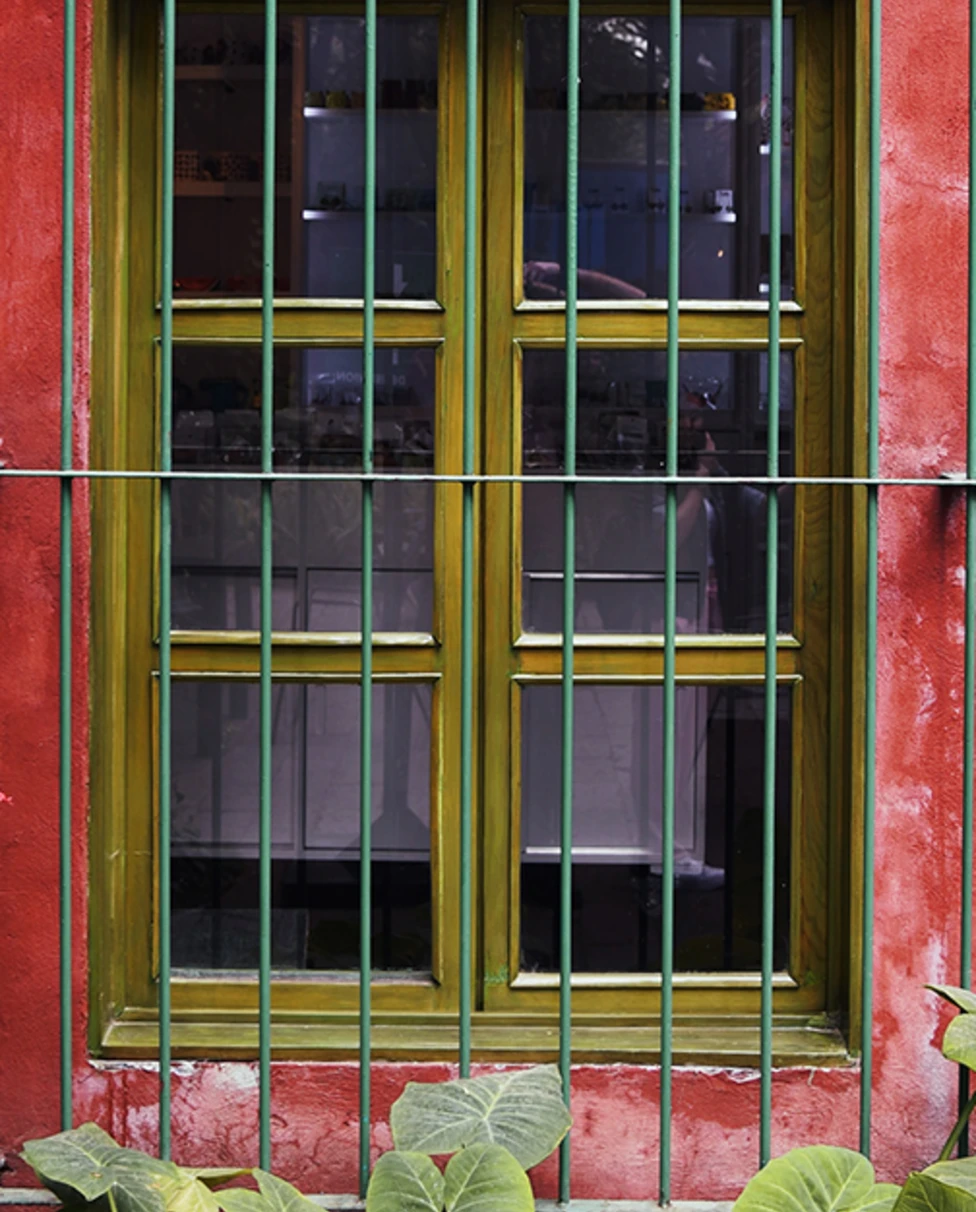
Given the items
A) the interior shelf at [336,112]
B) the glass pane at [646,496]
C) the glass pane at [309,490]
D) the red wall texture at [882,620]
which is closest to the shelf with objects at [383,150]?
the interior shelf at [336,112]

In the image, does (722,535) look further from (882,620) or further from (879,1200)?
(879,1200)

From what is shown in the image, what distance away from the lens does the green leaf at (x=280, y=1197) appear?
5.49 ft

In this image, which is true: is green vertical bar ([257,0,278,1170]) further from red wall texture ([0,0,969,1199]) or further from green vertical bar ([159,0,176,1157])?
red wall texture ([0,0,969,1199])

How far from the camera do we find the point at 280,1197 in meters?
1.69

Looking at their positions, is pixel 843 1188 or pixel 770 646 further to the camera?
pixel 770 646

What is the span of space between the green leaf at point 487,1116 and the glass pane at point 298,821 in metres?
0.50

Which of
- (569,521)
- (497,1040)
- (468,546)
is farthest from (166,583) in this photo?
(497,1040)

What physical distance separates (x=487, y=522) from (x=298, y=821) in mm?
570

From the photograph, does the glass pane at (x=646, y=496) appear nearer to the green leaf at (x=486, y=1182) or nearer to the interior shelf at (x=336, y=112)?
the interior shelf at (x=336, y=112)

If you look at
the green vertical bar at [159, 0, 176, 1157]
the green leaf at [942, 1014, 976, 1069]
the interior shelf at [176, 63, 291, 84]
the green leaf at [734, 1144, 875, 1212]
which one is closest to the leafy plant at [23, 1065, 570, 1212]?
the green vertical bar at [159, 0, 176, 1157]

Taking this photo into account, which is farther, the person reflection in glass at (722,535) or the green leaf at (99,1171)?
the person reflection in glass at (722,535)

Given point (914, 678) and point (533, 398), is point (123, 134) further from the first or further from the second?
point (914, 678)

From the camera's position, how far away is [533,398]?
2.26 m

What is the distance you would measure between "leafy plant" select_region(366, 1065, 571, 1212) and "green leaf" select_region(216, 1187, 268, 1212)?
13 centimetres
